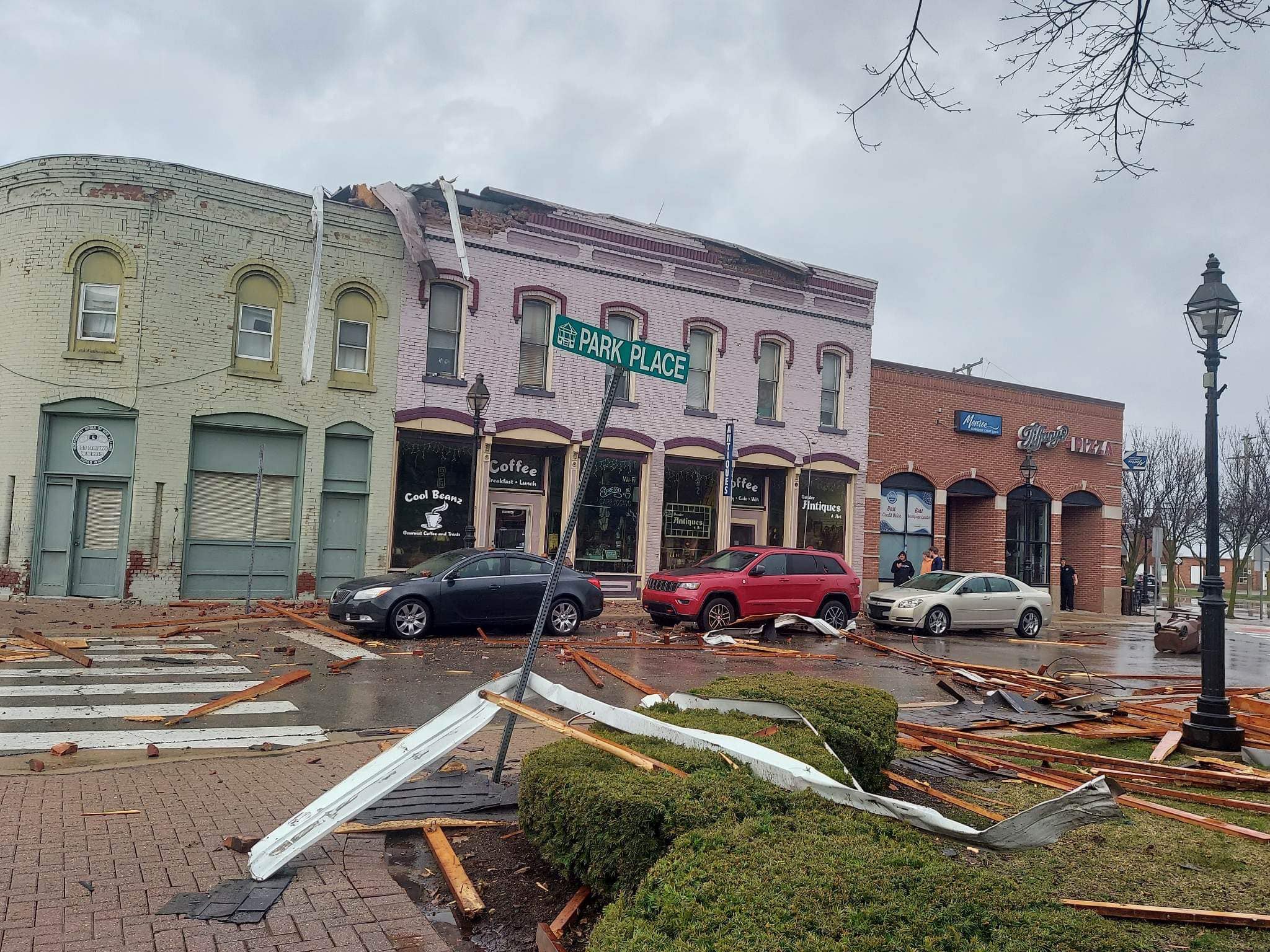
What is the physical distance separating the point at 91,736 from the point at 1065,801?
754 centimetres

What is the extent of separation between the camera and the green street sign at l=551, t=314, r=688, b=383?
5453mm

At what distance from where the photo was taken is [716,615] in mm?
18000

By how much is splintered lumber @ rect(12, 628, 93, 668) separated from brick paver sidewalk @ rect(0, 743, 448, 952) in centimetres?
551

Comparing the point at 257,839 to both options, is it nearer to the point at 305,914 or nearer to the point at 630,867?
the point at 305,914

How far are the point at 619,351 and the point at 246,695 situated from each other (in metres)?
6.50

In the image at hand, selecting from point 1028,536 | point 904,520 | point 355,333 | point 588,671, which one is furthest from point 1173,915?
point 1028,536

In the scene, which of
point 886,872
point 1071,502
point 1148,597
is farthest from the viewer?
point 1148,597

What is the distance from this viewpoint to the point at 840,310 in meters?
26.9

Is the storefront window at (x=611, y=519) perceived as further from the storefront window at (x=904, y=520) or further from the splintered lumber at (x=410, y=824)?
the splintered lumber at (x=410, y=824)

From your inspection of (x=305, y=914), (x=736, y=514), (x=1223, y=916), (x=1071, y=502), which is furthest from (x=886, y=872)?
(x=1071, y=502)

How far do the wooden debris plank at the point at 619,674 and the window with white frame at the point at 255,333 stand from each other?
10086mm

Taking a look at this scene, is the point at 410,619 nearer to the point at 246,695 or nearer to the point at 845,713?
the point at 246,695

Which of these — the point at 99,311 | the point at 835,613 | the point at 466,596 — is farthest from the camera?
the point at 835,613

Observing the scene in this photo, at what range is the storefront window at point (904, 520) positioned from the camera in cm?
2767
